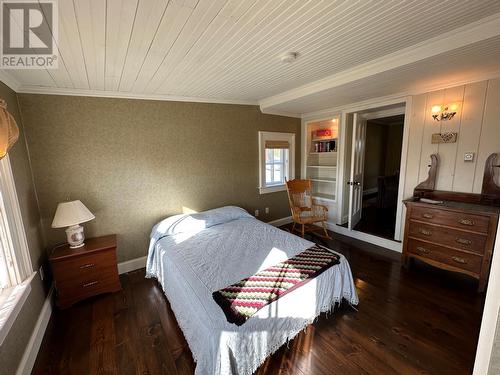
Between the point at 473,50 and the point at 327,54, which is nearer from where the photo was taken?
the point at 473,50

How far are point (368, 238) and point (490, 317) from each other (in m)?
2.98

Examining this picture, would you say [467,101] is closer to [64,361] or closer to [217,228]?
[217,228]

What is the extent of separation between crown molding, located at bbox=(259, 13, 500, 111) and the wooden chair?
167 cm

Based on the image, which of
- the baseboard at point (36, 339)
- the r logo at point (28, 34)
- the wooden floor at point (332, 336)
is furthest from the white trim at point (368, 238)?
the r logo at point (28, 34)

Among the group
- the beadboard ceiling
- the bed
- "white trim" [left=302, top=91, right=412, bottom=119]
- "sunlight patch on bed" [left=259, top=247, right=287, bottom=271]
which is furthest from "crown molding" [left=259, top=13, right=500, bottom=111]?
"sunlight patch on bed" [left=259, top=247, right=287, bottom=271]

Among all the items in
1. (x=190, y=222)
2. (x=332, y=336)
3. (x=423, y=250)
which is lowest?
(x=332, y=336)

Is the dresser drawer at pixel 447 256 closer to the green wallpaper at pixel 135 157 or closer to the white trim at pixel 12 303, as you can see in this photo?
the green wallpaper at pixel 135 157

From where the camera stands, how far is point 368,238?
336 cm

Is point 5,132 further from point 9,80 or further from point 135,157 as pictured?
point 135,157

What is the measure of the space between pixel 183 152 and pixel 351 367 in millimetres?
2803

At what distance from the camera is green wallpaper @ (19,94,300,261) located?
226 centimetres

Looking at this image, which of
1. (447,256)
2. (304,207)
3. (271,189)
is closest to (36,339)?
(271,189)

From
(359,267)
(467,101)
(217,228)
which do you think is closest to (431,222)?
(359,267)

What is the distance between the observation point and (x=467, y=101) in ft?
7.70
